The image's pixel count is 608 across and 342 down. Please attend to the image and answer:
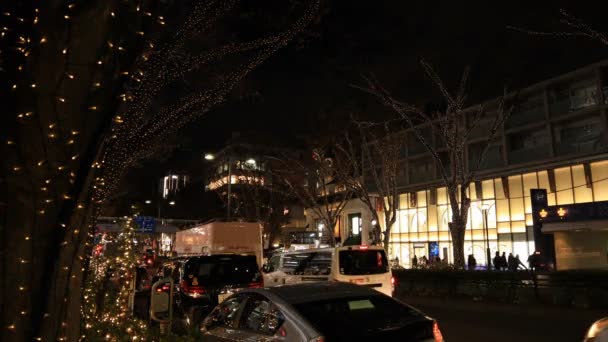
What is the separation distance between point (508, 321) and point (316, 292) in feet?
30.1

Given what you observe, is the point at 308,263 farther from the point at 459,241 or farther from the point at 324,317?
the point at 459,241

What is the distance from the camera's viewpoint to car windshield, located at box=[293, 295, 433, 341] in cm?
486

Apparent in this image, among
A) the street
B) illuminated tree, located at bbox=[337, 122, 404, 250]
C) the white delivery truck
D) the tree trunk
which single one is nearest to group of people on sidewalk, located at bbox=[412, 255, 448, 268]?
illuminated tree, located at bbox=[337, 122, 404, 250]

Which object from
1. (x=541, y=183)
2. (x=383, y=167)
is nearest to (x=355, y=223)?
(x=541, y=183)

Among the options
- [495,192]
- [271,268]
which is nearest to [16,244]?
[271,268]

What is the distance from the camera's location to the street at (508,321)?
35.0 feet

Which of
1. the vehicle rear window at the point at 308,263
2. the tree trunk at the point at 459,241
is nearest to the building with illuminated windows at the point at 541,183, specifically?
the tree trunk at the point at 459,241

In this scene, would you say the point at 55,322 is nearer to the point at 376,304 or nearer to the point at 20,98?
the point at 20,98

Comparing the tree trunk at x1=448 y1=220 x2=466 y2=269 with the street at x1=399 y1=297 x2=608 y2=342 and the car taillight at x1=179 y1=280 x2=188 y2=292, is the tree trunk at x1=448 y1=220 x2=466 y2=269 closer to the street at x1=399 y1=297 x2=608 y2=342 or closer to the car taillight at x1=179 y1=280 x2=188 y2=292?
the street at x1=399 y1=297 x2=608 y2=342

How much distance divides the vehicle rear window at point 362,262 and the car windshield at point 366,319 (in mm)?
6871

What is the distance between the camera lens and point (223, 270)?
37.7 feet

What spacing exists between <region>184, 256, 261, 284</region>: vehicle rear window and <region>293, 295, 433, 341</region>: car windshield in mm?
6326

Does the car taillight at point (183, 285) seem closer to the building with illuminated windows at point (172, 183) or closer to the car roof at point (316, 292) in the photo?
the car roof at point (316, 292)

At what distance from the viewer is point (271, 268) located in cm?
1547
